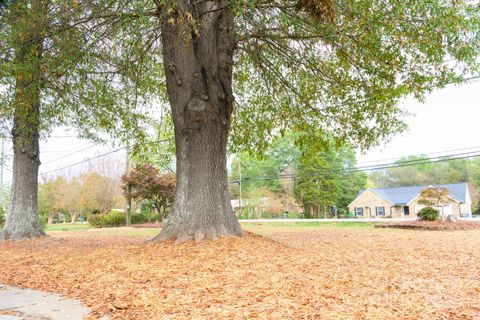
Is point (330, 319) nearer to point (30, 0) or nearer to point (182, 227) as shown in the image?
point (182, 227)

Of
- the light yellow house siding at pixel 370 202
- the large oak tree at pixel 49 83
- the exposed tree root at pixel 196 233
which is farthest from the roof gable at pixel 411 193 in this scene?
the exposed tree root at pixel 196 233

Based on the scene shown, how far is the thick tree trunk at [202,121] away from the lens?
23.2ft

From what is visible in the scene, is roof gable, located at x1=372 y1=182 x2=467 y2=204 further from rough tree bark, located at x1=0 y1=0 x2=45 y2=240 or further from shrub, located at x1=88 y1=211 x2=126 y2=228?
Result: rough tree bark, located at x1=0 y1=0 x2=45 y2=240

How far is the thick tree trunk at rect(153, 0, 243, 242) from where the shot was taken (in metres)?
7.07

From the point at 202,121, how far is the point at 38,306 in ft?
14.3

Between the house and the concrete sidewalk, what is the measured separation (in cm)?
4026

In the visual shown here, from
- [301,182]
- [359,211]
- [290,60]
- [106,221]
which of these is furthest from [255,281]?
[359,211]

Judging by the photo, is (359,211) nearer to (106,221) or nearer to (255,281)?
(106,221)

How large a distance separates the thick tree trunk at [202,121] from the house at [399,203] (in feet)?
120

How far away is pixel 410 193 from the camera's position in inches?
1660

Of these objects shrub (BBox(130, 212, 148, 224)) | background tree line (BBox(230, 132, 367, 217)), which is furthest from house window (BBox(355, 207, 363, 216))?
shrub (BBox(130, 212, 148, 224))

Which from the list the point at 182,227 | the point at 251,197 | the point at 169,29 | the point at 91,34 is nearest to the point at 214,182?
the point at 182,227

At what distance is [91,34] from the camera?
8477 millimetres

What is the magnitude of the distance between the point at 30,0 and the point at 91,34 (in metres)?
1.30
